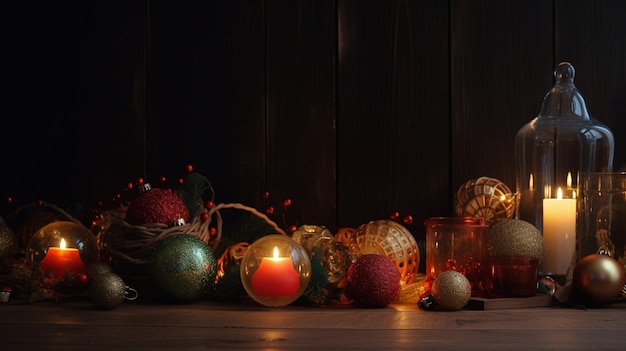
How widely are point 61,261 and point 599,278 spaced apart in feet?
3.00

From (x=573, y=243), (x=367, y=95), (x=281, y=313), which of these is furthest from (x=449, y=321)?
(x=367, y=95)

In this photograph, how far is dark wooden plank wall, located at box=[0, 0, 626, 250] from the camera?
5.38ft

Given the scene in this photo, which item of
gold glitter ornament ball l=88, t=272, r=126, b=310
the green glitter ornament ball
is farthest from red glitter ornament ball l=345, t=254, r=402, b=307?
gold glitter ornament ball l=88, t=272, r=126, b=310

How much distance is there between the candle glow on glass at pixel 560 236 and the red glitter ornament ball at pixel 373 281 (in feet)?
1.06

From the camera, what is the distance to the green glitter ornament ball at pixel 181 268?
1236 millimetres

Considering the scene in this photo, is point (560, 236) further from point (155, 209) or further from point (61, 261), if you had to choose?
point (61, 261)

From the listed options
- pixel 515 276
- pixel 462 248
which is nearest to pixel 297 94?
pixel 462 248

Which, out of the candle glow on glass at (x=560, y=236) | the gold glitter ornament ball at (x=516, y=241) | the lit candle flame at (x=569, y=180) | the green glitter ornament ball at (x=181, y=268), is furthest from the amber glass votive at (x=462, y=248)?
the green glitter ornament ball at (x=181, y=268)

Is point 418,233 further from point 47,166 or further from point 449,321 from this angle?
point 47,166

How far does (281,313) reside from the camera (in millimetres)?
1190

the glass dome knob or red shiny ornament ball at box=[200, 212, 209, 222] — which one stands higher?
the glass dome knob

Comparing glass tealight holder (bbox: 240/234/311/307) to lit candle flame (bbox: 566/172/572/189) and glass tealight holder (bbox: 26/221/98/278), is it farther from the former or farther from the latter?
lit candle flame (bbox: 566/172/572/189)

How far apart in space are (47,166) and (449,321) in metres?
1.01

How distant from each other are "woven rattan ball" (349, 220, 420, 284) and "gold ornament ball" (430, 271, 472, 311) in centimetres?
18
